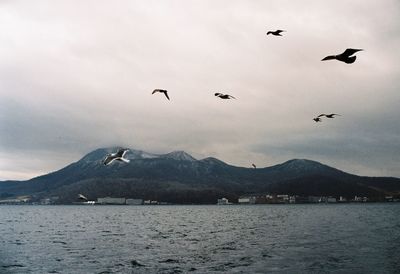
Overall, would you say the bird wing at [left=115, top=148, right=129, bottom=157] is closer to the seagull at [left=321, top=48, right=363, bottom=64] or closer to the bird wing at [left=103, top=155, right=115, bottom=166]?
the bird wing at [left=103, top=155, right=115, bottom=166]

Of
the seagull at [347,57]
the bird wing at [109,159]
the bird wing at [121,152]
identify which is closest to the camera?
the seagull at [347,57]

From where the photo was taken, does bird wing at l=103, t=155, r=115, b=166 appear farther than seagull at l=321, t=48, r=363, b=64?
Yes

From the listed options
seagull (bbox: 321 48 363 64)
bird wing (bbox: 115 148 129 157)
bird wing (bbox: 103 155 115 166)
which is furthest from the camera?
bird wing (bbox: 115 148 129 157)

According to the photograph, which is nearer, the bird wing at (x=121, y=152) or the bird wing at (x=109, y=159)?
the bird wing at (x=109, y=159)

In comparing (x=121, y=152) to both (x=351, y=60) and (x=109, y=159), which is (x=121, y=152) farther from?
(x=351, y=60)

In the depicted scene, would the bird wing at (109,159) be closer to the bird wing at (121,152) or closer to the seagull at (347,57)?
the bird wing at (121,152)

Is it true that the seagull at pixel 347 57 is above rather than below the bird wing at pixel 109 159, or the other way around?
above

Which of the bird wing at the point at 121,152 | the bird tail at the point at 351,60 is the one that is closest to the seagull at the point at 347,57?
the bird tail at the point at 351,60

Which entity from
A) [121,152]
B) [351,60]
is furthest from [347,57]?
[121,152]

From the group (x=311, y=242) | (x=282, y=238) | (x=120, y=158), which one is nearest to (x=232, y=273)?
(x=120, y=158)

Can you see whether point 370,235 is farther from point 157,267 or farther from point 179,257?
point 157,267

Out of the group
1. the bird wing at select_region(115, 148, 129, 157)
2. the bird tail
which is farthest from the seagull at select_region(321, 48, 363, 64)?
the bird wing at select_region(115, 148, 129, 157)

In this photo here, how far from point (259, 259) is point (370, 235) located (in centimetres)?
3475

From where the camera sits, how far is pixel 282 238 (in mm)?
71312
